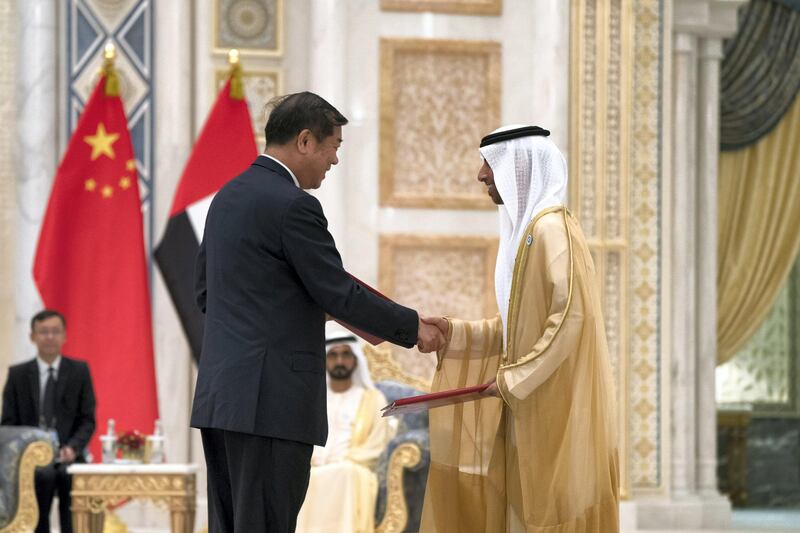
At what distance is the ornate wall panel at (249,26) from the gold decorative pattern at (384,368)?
198 cm

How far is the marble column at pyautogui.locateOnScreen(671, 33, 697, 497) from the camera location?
809 centimetres

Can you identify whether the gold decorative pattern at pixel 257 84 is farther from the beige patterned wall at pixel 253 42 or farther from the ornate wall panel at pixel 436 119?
the ornate wall panel at pixel 436 119

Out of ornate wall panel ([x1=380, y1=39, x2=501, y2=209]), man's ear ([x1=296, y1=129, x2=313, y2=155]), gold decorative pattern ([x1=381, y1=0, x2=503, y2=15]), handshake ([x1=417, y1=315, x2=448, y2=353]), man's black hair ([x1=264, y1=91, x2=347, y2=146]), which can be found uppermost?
gold decorative pattern ([x1=381, y1=0, x2=503, y2=15])

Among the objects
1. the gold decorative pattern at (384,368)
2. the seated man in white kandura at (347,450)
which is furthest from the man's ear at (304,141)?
the gold decorative pattern at (384,368)

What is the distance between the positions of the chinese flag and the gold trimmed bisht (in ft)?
11.7

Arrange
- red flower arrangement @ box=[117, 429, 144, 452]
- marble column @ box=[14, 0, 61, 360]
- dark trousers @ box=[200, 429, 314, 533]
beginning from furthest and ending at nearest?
marble column @ box=[14, 0, 61, 360] < red flower arrangement @ box=[117, 429, 144, 452] < dark trousers @ box=[200, 429, 314, 533]

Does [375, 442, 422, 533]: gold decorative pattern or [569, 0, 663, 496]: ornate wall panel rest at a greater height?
[569, 0, 663, 496]: ornate wall panel

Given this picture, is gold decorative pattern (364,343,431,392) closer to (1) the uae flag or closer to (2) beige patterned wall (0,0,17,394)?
(1) the uae flag

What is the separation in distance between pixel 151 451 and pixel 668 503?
10.8ft

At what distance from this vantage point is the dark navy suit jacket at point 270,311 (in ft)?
10.3

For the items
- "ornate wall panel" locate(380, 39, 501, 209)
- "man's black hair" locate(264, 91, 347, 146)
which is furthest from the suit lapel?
"man's black hair" locate(264, 91, 347, 146)

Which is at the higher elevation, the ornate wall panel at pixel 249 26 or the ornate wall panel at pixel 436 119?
the ornate wall panel at pixel 249 26

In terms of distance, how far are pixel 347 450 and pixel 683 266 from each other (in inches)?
107

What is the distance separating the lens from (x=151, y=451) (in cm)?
621
